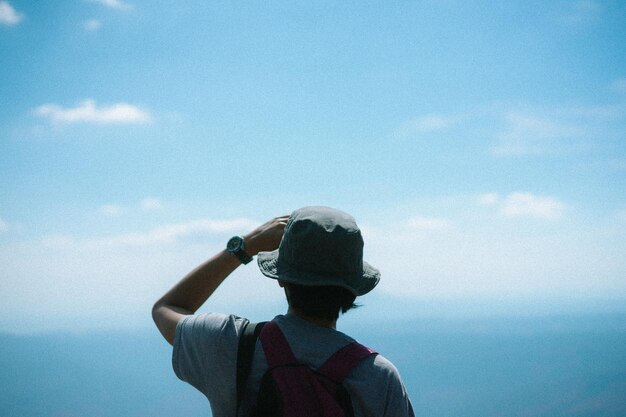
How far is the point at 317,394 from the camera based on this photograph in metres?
1.37

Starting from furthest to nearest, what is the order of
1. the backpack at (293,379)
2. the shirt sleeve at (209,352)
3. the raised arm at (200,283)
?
the raised arm at (200,283) → the shirt sleeve at (209,352) → the backpack at (293,379)

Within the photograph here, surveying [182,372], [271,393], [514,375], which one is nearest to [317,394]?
[271,393]

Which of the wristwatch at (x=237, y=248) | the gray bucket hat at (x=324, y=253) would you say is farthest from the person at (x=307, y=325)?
the wristwatch at (x=237, y=248)

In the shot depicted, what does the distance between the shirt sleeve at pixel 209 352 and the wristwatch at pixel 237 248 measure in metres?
0.30

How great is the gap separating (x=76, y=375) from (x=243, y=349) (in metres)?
222

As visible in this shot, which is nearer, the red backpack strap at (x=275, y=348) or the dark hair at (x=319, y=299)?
the red backpack strap at (x=275, y=348)

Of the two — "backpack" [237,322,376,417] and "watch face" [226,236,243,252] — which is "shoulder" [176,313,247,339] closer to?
"backpack" [237,322,376,417]

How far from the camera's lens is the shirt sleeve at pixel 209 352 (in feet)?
4.83

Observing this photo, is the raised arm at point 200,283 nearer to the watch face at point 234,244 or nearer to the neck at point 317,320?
the watch face at point 234,244

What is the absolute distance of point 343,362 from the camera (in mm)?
1434

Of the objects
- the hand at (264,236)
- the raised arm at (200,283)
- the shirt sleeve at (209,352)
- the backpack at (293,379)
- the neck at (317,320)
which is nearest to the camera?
the backpack at (293,379)

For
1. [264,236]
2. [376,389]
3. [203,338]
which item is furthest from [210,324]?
[376,389]

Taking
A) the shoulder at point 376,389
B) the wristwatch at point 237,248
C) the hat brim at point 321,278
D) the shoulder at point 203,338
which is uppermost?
the wristwatch at point 237,248

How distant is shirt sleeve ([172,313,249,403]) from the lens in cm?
147
